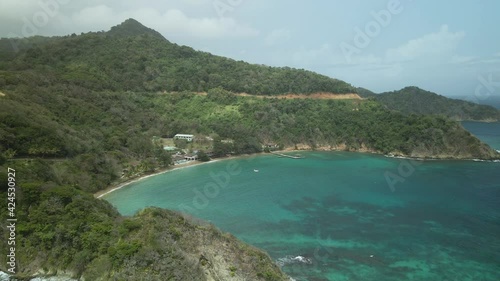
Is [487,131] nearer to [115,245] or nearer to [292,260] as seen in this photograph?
[292,260]

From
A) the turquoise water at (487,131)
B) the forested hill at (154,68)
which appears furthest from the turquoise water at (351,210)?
the turquoise water at (487,131)

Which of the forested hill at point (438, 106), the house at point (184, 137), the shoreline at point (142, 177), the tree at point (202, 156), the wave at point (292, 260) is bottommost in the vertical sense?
the wave at point (292, 260)

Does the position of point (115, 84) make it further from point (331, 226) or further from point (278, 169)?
point (331, 226)

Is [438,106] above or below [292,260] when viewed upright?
above

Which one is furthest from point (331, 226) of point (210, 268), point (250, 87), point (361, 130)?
point (250, 87)

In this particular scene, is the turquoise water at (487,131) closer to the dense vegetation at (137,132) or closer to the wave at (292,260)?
the dense vegetation at (137,132)

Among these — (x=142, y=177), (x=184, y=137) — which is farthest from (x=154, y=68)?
(x=142, y=177)

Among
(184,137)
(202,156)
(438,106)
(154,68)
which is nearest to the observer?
(202,156)
